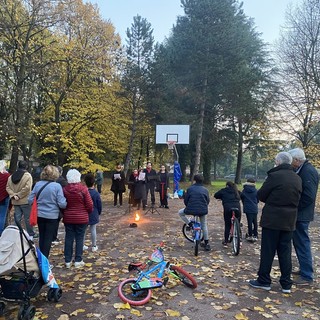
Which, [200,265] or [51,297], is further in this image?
[200,265]

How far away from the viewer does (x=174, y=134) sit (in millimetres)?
18953

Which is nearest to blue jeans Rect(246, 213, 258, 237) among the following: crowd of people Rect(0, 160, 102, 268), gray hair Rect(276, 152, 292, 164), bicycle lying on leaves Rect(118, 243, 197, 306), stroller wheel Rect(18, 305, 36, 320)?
gray hair Rect(276, 152, 292, 164)

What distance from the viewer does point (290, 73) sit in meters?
19.8

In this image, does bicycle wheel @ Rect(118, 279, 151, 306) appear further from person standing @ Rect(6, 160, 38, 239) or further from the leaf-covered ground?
person standing @ Rect(6, 160, 38, 239)

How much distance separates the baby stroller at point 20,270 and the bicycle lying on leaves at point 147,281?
1.21 meters

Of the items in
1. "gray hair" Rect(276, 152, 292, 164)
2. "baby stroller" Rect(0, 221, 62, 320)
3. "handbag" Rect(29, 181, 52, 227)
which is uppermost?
"gray hair" Rect(276, 152, 292, 164)

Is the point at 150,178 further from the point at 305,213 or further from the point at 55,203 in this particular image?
the point at 305,213

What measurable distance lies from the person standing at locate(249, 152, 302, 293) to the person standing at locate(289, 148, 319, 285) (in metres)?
0.46

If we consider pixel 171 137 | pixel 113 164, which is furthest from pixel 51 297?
pixel 113 164

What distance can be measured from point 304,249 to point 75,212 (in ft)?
13.4

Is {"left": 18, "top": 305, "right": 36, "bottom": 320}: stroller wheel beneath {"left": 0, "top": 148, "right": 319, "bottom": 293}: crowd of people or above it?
beneath

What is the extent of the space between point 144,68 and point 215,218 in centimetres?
1755

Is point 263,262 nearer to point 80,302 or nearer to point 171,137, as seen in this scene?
point 80,302

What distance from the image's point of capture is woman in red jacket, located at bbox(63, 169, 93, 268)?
546 cm
